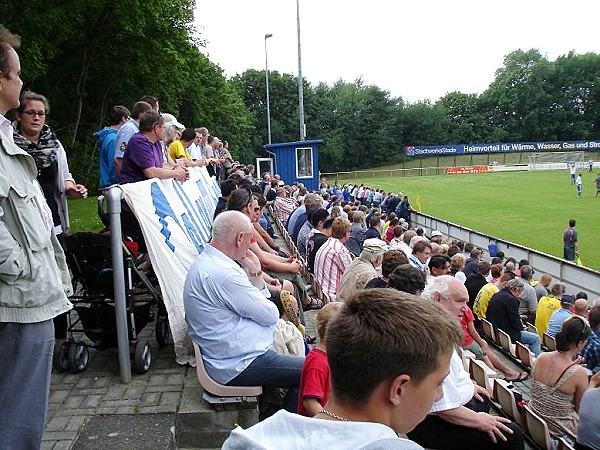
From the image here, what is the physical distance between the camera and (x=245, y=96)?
8019 centimetres

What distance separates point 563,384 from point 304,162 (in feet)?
76.3

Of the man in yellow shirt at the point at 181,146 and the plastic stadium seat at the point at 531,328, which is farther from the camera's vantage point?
the plastic stadium seat at the point at 531,328

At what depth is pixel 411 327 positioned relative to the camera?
1777 mm

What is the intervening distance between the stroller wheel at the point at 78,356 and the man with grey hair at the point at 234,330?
51.8 inches

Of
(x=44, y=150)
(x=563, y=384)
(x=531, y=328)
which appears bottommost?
(x=531, y=328)

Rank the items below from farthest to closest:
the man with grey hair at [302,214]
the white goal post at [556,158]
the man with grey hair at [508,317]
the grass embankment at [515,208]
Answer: the white goal post at [556,158], the grass embankment at [515,208], the man with grey hair at [302,214], the man with grey hair at [508,317]

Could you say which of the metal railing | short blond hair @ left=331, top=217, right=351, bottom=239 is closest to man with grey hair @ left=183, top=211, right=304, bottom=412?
Answer: short blond hair @ left=331, top=217, right=351, bottom=239

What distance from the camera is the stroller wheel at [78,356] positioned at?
4.88 m

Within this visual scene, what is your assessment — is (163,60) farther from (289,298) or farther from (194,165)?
(289,298)

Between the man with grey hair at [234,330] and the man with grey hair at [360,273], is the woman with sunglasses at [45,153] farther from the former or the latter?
the man with grey hair at [360,273]

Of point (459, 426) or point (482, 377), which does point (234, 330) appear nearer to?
point (459, 426)

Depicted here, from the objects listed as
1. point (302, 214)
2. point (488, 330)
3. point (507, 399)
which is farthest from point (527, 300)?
point (507, 399)

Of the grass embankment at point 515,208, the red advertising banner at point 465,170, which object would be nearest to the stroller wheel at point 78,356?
the grass embankment at point 515,208

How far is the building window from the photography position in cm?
2781
